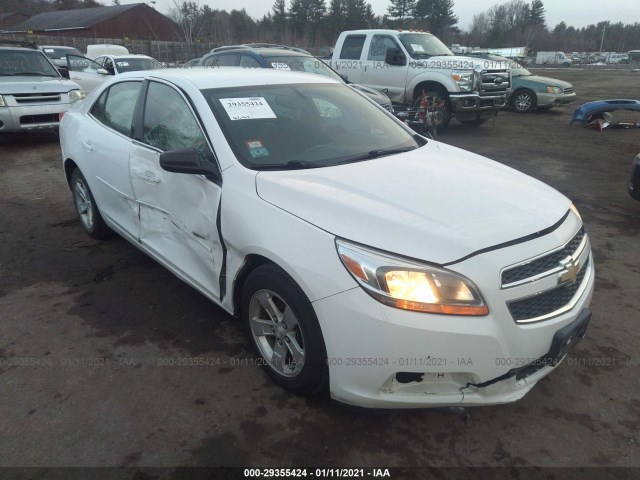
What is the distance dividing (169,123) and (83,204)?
199 cm

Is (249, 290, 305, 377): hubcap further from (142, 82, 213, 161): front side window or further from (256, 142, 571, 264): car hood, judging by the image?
(142, 82, 213, 161): front side window

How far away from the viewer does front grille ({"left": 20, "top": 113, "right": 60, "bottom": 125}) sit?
841cm

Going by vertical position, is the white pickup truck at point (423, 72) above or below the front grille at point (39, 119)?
above

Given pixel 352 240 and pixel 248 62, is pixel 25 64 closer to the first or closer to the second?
pixel 248 62

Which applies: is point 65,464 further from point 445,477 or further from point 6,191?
point 6,191

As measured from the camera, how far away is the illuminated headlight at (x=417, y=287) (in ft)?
6.61

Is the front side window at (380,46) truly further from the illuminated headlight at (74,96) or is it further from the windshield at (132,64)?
the illuminated headlight at (74,96)

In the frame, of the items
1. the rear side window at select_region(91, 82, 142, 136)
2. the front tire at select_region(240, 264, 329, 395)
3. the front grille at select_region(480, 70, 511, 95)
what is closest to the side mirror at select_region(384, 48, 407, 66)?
the front grille at select_region(480, 70, 511, 95)

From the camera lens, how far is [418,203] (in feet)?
7.79

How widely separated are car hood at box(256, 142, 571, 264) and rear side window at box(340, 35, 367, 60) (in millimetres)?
9231

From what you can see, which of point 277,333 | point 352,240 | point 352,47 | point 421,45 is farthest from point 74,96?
point 352,240

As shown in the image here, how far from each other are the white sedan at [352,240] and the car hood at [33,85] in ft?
20.7

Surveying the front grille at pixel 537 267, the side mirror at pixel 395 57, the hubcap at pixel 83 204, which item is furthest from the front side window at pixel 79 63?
the front grille at pixel 537 267

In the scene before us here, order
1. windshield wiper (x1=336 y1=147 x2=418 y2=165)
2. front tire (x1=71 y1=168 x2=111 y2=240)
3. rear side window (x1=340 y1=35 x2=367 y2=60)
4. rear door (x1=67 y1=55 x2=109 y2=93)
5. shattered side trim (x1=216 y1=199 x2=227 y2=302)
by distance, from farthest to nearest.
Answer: rear door (x1=67 y1=55 x2=109 y2=93), rear side window (x1=340 y1=35 x2=367 y2=60), front tire (x1=71 y1=168 x2=111 y2=240), windshield wiper (x1=336 y1=147 x2=418 y2=165), shattered side trim (x1=216 y1=199 x2=227 y2=302)
